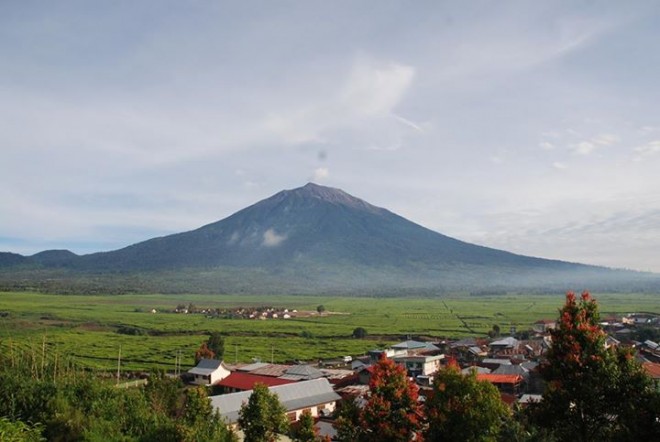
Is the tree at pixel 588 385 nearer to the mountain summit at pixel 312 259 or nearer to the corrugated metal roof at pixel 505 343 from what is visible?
the corrugated metal roof at pixel 505 343

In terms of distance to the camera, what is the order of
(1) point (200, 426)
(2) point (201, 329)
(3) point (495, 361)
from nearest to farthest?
(1) point (200, 426) < (3) point (495, 361) < (2) point (201, 329)

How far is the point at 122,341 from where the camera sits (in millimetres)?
50219

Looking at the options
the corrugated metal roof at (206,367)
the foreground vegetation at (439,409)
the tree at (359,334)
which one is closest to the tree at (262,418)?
the foreground vegetation at (439,409)

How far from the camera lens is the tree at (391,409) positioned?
470 inches

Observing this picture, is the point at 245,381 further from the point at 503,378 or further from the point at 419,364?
the point at 503,378

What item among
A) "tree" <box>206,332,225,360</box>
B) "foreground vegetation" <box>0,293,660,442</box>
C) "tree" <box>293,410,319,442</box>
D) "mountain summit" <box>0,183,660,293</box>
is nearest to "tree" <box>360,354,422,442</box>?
"foreground vegetation" <box>0,293,660,442</box>

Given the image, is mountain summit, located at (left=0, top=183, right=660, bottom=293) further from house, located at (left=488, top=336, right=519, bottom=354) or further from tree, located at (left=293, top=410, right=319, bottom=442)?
tree, located at (left=293, top=410, right=319, bottom=442)

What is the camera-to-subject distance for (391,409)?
12.2 meters

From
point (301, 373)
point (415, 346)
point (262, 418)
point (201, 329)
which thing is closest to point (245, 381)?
point (301, 373)

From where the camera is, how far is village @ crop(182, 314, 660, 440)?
78.9 feet

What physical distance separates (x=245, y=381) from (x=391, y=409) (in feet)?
64.9

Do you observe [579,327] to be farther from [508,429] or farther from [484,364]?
[484,364]

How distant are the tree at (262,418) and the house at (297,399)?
444 cm

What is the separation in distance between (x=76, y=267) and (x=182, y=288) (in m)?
58.0
